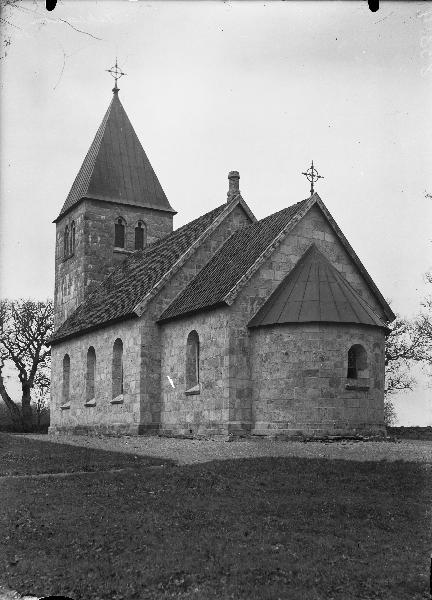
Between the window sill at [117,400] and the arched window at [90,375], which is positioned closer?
the window sill at [117,400]

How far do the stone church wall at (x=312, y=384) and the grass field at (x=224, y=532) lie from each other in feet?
22.7

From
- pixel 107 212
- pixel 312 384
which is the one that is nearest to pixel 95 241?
pixel 107 212

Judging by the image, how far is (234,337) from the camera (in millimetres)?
24266

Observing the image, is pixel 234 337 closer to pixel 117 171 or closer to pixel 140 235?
pixel 140 235

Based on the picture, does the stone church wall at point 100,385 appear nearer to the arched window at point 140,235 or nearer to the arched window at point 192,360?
the arched window at point 192,360

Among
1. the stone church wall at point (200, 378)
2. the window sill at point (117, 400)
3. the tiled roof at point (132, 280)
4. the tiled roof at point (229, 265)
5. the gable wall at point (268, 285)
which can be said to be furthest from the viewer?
the tiled roof at point (132, 280)

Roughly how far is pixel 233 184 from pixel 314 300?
Answer: 9467mm

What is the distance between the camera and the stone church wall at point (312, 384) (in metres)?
22.9

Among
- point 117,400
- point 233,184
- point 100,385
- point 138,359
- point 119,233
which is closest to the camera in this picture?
point 138,359

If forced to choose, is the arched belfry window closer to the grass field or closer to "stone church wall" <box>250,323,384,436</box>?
"stone church wall" <box>250,323,384,436</box>

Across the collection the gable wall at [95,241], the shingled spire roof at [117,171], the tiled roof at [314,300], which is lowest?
the tiled roof at [314,300]

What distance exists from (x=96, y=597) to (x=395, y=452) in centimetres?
1123

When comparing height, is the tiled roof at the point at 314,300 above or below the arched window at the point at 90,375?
above

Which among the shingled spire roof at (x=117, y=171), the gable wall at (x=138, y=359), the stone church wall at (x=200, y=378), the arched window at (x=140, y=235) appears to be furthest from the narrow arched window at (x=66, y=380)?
the stone church wall at (x=200, y=378)
